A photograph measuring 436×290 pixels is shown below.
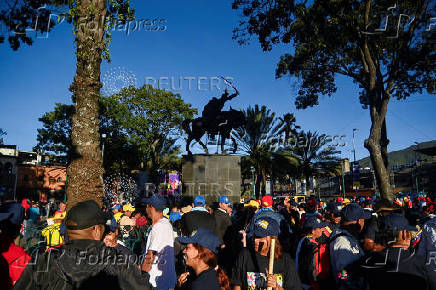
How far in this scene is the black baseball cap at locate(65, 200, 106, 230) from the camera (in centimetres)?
191

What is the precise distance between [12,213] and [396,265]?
9.90 feet

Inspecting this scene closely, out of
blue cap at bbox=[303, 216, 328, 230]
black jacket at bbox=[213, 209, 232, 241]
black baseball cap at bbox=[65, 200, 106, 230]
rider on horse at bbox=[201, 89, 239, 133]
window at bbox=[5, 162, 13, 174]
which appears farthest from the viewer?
window at bbox=[5, 162, 13, 174]

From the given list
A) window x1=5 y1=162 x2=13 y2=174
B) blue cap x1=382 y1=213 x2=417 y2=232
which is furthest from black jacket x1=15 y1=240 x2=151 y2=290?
window x1=5 y1=162 x2=13 y2=174

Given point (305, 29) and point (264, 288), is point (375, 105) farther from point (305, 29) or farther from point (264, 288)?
point (264, 288)

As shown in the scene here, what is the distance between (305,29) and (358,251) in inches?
390

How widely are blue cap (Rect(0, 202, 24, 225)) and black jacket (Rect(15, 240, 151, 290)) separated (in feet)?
3.17

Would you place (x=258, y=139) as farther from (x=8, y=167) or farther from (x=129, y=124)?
(x=8, y=167)

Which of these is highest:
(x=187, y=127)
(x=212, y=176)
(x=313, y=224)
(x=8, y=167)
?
(x=187, y=127)

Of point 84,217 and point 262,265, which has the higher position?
point 84,217

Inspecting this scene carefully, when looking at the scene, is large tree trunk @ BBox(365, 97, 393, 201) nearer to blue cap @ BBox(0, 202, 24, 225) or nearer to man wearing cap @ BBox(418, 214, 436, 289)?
man wearing cap @ BBox(418, 214, 436, 289)

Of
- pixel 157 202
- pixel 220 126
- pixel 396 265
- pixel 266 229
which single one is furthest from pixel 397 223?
pixel 220 126

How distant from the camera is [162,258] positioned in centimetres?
358

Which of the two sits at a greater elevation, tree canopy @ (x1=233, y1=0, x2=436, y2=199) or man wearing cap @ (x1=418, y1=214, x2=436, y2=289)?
tree canopy @ (x1=233, y1=0, x2=436, y2=199)

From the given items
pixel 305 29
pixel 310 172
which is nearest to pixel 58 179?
pixel 310 172
